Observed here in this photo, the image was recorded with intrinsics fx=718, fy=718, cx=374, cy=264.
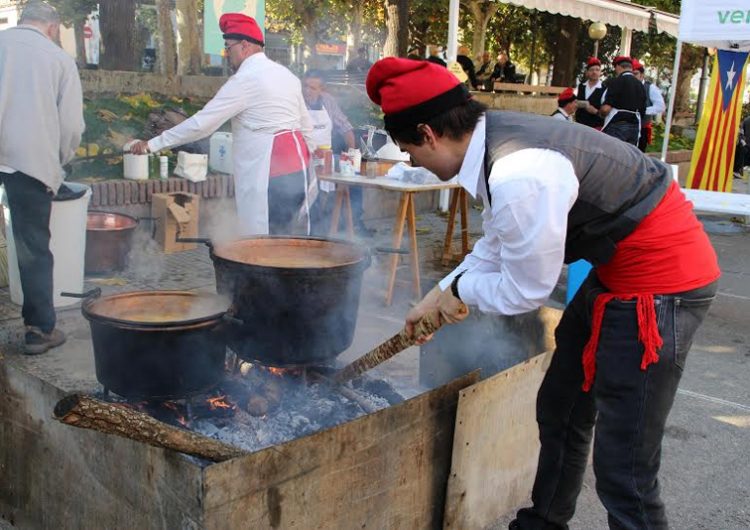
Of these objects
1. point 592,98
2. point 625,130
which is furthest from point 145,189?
point 592,98

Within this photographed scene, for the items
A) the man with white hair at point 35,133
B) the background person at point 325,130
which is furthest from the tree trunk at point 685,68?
the man with white hair at point 35,133

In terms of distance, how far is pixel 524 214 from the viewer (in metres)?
1.95

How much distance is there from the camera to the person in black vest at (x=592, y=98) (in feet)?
35.1

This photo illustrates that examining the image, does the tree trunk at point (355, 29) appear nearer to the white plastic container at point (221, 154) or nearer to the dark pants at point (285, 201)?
the white plastic container at point (221, 154)

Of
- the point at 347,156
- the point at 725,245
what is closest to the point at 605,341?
the point at 347,156

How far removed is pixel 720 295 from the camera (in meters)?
7.04

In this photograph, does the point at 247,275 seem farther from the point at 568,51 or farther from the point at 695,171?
the point at 568,51

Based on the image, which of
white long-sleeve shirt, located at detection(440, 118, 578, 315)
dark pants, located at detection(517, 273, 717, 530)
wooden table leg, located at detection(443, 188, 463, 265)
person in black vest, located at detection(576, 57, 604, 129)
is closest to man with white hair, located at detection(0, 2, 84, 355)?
white long-sleeve shirt, located at detection(440, 118, 578, 315)

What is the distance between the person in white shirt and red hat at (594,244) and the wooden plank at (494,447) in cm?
48

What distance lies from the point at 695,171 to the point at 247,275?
915cm

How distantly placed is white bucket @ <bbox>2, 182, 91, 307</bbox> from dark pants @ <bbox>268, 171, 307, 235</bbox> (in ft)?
4.33

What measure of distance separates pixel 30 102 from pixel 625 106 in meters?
8.27

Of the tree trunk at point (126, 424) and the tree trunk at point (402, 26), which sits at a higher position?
the tree trunk at point (402, 26)

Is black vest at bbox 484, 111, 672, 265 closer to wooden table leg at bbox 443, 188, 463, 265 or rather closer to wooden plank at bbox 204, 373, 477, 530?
wooden plank at bbox 204, 373, 477, 530
